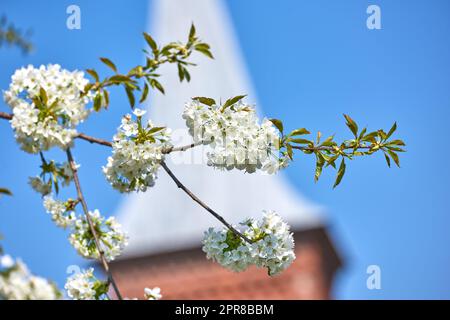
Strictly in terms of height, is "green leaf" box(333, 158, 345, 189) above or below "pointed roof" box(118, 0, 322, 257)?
above

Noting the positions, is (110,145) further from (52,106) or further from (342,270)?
(342,270)

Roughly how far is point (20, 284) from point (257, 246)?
1008 millimetres

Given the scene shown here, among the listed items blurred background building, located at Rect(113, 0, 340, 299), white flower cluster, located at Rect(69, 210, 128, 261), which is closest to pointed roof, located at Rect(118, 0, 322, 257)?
blurred background building, located at Rect(113, 0, 340, 299)

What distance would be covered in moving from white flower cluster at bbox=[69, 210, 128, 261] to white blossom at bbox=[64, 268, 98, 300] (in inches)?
4.9

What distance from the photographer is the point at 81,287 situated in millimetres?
3572

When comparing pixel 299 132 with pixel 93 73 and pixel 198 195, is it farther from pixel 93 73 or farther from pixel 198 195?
pixel 198 195

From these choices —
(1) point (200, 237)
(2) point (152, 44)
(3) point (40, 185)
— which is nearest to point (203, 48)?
(2) point (152, 44)

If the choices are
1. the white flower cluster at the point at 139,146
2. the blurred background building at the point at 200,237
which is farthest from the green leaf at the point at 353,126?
the blurred background building at the point at 200,237

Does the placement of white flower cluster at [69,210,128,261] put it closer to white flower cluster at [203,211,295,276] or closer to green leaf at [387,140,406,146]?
white flower cluster at [203,211,295,276]

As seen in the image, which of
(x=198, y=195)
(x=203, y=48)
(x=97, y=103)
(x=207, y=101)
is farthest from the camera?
(x=198, y=195)

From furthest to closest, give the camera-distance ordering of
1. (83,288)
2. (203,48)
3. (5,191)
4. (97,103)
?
1. (83,288)
2. (203,48)
3. (97,103)
4. (5,191)

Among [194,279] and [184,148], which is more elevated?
[184,148]

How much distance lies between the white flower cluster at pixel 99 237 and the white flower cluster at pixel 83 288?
13 centimetres

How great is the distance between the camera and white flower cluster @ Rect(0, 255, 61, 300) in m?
3.25
